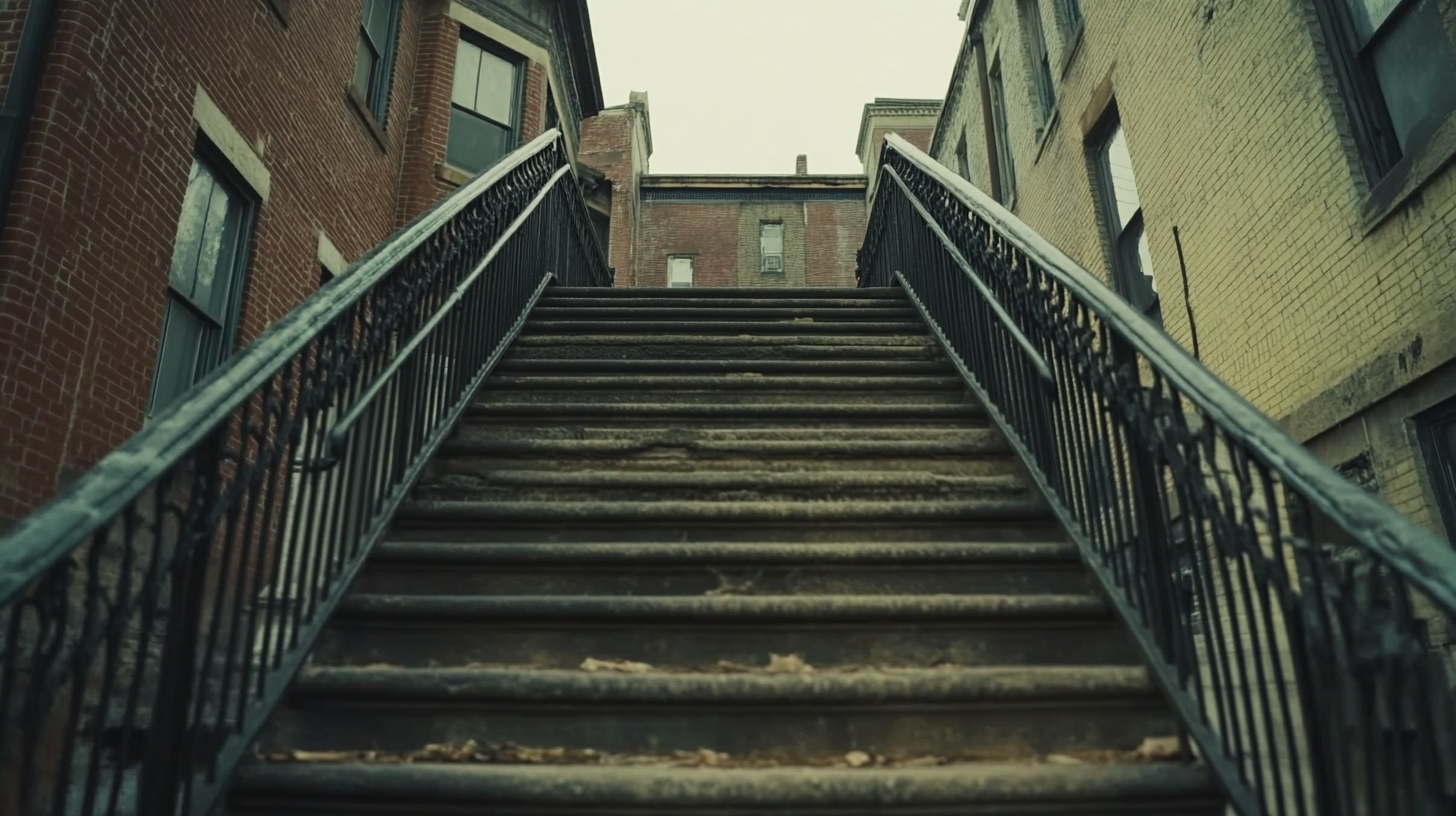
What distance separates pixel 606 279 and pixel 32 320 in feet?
21.1

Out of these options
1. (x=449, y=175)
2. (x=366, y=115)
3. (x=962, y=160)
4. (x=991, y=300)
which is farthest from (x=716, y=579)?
(x=962, y=160)

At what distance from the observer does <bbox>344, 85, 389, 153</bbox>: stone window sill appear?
8.60 m

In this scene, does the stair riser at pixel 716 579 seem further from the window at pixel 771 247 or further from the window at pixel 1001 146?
the window at pixel 771 247

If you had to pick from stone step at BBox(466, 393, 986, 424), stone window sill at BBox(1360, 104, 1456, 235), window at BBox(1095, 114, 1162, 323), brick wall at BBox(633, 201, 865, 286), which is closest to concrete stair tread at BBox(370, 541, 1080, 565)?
stone step at BBox(466, 393, 986, 424)

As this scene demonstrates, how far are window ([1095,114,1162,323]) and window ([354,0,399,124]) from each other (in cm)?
793

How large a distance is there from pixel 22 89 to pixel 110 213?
698 mm

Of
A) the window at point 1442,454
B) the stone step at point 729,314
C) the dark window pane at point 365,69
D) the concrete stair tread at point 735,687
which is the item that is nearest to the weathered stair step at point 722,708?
the concrete stair tread at point 735,687

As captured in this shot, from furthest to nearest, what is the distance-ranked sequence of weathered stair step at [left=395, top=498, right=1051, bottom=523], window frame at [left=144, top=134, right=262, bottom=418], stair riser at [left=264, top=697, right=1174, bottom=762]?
window frame at [left=144, top=134, right=262, bottom=418] < weathered stair step at [left=395, top=498, right=1051, bottom=523] < stair riser at [left=264, top=697, right=1174, bottom=762]

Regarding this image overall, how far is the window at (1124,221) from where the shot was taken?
8.61 metres

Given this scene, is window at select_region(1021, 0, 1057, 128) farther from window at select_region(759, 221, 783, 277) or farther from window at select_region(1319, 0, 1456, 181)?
window at select_region(759, 221, 783, 277)

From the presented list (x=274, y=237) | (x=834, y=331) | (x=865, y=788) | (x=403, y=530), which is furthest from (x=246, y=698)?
(x=274, y=237)

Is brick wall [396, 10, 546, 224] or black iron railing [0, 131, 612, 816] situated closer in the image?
black iron railing [0, 131, 612, 816]

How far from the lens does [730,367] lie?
15.9ft

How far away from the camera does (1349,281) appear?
16.8 feet
